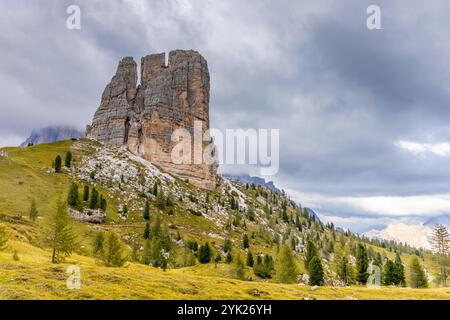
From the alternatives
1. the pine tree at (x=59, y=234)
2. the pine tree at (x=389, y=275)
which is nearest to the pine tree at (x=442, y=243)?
the pine tree at (x=389, y=275)

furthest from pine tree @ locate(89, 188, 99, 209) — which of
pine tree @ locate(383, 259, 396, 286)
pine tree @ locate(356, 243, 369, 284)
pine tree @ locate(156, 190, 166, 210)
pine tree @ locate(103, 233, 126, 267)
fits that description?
pine tree @ locate(383, 259, 396, 286)

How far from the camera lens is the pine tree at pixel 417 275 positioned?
99812mm

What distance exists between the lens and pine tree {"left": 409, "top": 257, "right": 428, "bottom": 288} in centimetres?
9981

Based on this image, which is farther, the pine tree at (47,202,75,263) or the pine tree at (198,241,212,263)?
the pine tree at (198,241,212,263)

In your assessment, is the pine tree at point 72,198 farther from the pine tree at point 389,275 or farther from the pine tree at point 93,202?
the pine tree at point 389,275

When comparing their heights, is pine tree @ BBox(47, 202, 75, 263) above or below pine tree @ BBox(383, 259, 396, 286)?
above

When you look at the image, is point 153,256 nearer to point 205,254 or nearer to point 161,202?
point 205,254

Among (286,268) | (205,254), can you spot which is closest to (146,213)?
(205,254)

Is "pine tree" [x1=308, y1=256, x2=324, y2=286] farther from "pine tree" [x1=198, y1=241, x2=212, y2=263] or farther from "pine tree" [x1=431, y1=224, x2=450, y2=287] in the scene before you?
"pine tree" [x1=198, y1=241, x2=212, y2=263]

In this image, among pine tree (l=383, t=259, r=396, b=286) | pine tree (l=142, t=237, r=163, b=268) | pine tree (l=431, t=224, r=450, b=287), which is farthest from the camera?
pine tree (l=142, t=237, r=163, b=268)
